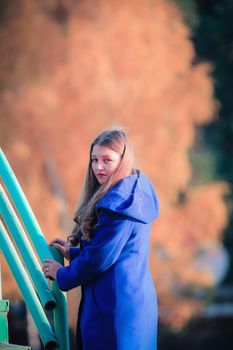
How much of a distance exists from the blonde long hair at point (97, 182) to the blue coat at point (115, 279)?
0.04 metres

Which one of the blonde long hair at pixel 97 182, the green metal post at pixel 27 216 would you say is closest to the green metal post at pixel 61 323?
the green metal post at pixel 27 216

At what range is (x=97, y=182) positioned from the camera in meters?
2.27

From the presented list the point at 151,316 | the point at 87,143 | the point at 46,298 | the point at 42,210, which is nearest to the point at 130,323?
the point at 151,316

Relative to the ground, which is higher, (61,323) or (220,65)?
(220,65)

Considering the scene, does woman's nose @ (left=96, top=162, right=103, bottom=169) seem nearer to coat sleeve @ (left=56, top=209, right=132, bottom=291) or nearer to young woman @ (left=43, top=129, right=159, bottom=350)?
young woman @ (left=43, top=129, right=159, bottom=350)

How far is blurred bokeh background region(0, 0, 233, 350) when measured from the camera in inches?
371

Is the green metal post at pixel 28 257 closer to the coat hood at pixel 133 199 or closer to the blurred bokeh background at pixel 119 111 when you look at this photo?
the coat hood at pixel 133 199

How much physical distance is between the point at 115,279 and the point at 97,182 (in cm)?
37

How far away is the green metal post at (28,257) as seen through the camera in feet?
6.77

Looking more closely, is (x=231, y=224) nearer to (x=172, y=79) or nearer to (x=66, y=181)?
(x=172, y=79)

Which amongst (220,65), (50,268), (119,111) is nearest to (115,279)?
(50,268)

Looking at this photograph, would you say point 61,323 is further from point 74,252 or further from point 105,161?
point 105,161

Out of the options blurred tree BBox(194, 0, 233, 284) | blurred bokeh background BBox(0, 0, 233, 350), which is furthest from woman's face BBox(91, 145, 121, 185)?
blurred tree BBox(194, 0, 233, 284)

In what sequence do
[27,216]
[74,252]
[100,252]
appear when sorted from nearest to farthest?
[100,252]
[27,216]
[74,252]
